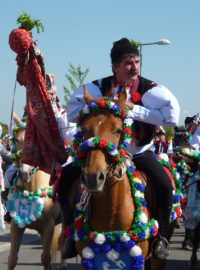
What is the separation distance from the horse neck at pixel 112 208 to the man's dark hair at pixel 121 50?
51.4 inches

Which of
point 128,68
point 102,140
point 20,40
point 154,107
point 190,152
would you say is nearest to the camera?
point 102,140

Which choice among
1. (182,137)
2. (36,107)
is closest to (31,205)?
(36,107)

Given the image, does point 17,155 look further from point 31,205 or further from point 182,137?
point 182,137

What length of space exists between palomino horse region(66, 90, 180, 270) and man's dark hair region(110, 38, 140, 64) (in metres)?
0.76

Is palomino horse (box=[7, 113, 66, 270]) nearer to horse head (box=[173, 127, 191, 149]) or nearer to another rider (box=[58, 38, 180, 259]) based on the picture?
another rider (box=[58, 38, 180, 259])

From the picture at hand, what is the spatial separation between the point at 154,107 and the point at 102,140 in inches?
45.1

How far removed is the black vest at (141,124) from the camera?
693 cm

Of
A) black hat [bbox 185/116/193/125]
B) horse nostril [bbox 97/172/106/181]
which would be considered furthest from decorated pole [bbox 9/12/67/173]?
black hat [bbox 185/116/193/125]

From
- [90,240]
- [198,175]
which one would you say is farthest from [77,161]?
[198,175]

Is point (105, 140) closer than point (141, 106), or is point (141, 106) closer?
point (105, 140)

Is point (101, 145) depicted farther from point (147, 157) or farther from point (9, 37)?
point (9, 37)

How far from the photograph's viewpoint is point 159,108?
6785 mm

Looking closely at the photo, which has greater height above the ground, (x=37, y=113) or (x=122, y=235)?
(x=37, y=113)

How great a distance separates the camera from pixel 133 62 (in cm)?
691
